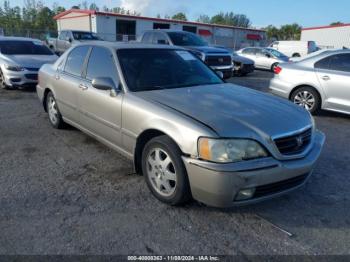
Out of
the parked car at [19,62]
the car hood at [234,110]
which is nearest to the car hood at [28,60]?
the parked car at [19,62]

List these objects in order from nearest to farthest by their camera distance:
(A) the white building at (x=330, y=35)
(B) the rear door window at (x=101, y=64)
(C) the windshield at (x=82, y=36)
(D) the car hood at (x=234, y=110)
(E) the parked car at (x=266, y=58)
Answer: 1. (D) the car hood at (x=234, y=110)
2. (B) the rear door window at (x=101, y=64)
3. (E) the parked car at (x=266, y=58)
4. (C) the windshield at (x=82, y=36)
5. (A) the white building at (x=330, y=35)

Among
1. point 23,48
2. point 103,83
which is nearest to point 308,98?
point 103,83

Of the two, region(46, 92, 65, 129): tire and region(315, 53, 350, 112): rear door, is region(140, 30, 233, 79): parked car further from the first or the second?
region(46, 92, 65, 129): tire

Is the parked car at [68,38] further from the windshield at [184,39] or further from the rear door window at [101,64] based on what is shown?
the rear door window at [101,64]

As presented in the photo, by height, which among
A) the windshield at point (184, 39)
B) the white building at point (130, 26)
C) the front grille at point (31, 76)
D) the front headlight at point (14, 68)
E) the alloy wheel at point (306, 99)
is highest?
Result: the white building at point (130, 26)

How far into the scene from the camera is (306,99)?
25.0ft

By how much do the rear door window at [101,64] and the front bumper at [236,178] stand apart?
1775mm

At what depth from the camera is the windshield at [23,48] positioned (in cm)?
998

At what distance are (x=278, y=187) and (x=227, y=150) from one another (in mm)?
670

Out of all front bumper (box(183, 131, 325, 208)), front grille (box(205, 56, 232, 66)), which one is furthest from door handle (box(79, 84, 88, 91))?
front grille (box(205, 56, 232, 66))

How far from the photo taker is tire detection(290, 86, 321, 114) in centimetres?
744

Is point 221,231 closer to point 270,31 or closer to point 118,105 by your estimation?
point 118,105

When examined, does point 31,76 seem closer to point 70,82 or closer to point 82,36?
point 70,82

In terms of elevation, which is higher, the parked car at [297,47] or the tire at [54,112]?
the parked car at [297,47]
